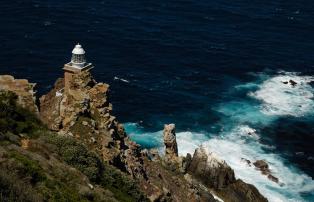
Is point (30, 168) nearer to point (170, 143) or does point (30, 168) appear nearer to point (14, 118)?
point (14, 118)

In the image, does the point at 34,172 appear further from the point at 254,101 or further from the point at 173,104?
the point at 254,101

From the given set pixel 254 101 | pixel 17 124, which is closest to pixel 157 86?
pixel 254 101

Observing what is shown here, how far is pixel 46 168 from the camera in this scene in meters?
24.3

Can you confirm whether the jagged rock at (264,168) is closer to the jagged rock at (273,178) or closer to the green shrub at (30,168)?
the jagged rock at (273,178)

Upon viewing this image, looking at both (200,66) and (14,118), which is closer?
(14,118)

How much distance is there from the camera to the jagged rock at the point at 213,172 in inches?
2776

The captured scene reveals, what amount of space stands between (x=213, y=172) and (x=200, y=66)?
2004 inches

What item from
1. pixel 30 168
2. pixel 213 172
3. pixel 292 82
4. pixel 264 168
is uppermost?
pixel 30 168

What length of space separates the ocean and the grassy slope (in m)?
48.5

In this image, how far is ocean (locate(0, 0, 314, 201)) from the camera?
87500 mm

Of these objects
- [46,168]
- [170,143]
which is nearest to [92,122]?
[46,168]

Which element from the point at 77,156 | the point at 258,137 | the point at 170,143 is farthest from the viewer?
the point at 258,137

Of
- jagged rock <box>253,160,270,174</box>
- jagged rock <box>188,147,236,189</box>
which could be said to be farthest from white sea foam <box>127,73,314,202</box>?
jagged rock <box>188,147,236,189</box>

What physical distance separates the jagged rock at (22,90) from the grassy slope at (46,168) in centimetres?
88
